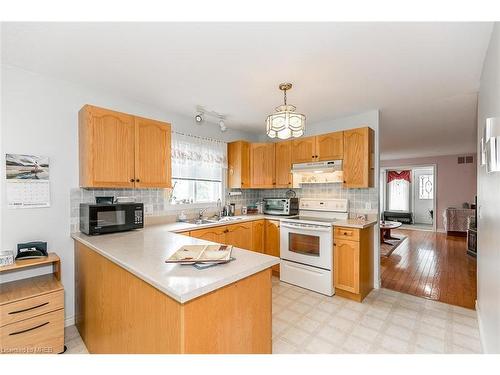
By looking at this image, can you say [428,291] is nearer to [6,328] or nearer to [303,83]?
[303,83]

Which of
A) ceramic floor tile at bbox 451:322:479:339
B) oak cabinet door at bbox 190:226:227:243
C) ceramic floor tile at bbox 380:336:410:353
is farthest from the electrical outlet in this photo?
ceramic floor tile at bbox 451:322:479:339

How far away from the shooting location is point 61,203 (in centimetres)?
227

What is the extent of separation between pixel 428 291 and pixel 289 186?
223cm

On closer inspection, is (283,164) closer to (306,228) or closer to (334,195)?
(334,195)

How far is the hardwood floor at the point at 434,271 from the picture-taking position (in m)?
2.99

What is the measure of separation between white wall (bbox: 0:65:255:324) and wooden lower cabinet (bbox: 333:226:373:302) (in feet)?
9.28

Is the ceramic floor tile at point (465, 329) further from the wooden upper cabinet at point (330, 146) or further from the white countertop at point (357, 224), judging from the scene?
the wooden upper cabinet at point (330, 146)

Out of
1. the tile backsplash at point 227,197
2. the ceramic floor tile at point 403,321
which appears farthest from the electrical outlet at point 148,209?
the ceramic floor tile at point 403,321

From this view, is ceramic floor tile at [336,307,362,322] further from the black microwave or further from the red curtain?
the red curtain

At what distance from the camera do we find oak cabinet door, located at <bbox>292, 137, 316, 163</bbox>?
3.51 meters

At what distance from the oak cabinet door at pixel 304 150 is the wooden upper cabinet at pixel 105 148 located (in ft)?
7.39

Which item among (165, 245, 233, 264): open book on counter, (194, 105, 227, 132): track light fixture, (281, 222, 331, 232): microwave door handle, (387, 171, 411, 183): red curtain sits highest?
(194, 105, 227, 132): track light fixture

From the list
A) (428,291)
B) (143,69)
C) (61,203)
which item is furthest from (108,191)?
(428,291)

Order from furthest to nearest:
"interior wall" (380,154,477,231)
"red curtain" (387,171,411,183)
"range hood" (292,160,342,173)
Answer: "red curtain" (387,171,411,183) < "interior wall" (380,154,477,231) < "range hood" (292,160,342,173)
